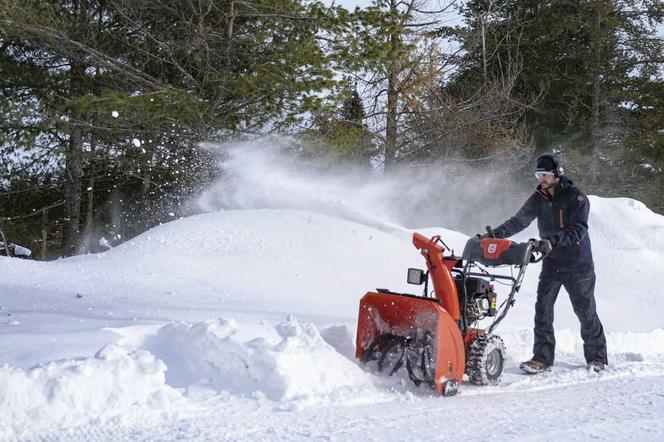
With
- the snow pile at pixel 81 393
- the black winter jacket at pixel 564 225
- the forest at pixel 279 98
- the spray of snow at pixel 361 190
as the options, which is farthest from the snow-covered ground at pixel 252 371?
the forest at pixel 279 98

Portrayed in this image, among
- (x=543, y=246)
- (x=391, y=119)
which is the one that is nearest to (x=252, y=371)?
(x=543, y=246)

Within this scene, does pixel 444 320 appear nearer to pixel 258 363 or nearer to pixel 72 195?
pixel 258 363

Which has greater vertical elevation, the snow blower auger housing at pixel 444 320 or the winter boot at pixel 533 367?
the snow blower auger housing at pixel 444 320

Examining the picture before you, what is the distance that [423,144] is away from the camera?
64.7 ft

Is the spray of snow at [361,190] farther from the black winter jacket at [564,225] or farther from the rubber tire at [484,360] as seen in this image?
the rubber tire at [484,360]

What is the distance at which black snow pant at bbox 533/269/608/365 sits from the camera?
16.9 feet

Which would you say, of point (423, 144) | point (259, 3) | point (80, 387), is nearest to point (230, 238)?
point (80, 387)

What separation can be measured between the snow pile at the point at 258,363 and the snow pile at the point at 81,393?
247 millimetres

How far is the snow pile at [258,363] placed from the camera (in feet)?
12.6

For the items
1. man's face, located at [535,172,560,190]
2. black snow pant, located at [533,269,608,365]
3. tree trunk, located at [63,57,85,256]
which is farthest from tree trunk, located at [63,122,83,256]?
black snow pant, located at [533,269,608,365]

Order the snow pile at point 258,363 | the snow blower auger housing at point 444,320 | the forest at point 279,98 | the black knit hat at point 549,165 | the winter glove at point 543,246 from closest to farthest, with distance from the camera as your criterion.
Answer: the snow pile at point 258,363 → the snow blower auger housing at point 444,320 → the winter glove at point 543,246 → the black knit hat at point 549,165 → the forest at point 279,98

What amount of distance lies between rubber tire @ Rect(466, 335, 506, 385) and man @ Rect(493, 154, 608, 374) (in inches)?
20.7

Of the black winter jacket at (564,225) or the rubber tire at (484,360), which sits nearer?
the rubber tire at (484,360)

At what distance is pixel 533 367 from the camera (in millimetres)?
5062
